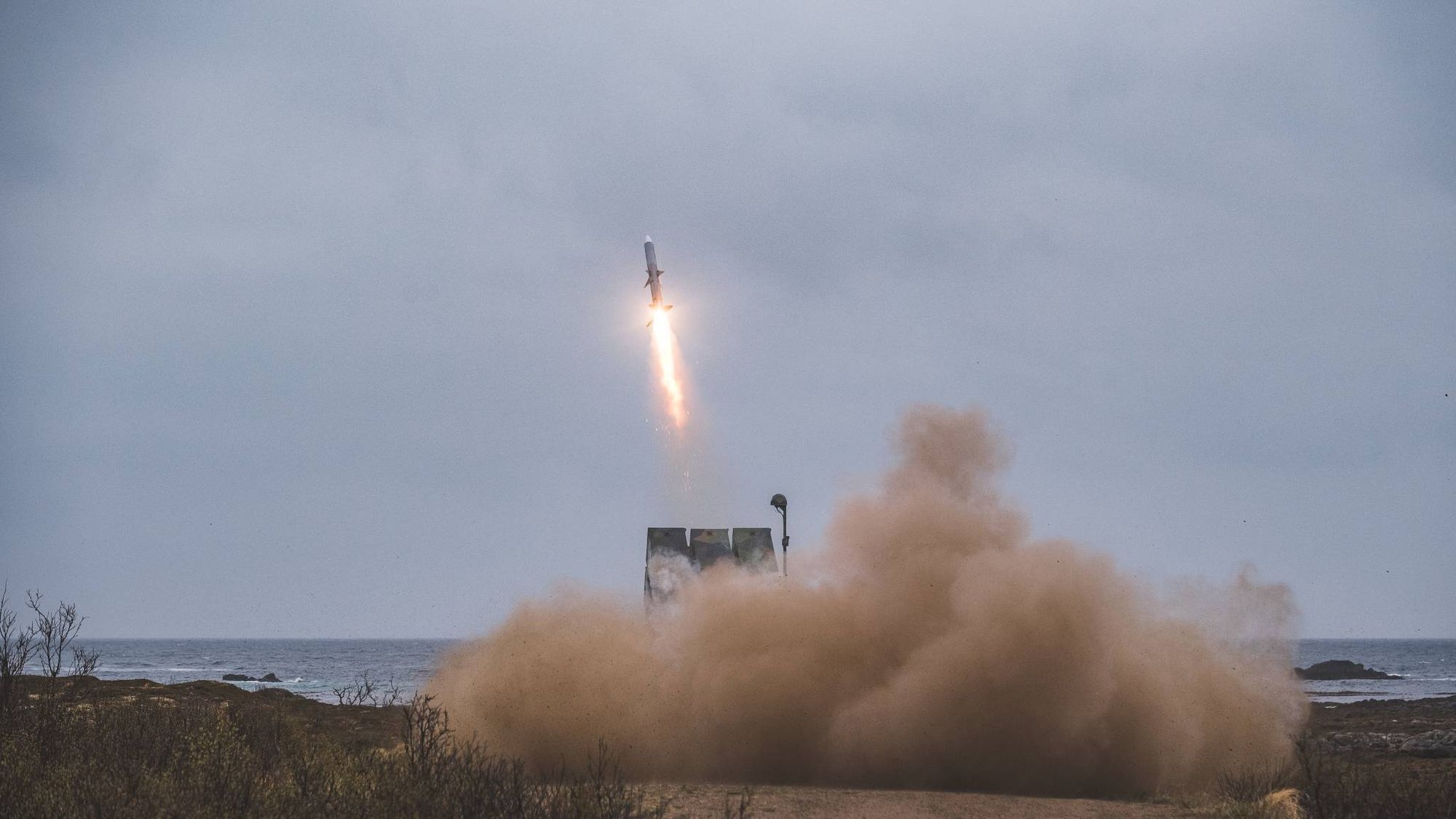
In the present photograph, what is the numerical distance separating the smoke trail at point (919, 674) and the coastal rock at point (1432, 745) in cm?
802

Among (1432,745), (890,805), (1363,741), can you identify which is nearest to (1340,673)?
(1363,741)

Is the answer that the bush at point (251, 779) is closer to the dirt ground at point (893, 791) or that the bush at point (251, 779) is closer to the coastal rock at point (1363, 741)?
the dirt ground at point (893, 791)

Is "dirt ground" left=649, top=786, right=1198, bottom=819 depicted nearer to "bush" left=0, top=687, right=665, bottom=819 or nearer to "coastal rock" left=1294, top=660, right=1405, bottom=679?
"bush" left=0, top=687, right=665, bottom=819

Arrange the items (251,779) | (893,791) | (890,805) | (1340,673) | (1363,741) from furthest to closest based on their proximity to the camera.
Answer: (1340,673), (1363,741), (893,791), (890,805), (251,779)

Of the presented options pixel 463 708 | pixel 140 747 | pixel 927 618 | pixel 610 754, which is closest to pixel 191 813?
pixel 140 747

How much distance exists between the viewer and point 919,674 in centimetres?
2192

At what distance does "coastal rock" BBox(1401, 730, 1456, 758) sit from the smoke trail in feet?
26.3

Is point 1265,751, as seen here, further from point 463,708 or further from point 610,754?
point 463,708

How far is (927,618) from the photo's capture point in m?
23.5

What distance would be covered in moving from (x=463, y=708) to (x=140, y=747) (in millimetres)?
6791

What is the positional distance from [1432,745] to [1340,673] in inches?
2937

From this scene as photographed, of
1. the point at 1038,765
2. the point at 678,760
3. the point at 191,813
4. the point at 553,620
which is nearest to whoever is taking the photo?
the point at 191,813

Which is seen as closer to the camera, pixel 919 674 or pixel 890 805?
pixel 890 805

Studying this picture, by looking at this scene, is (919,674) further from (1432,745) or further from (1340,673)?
(1340,673)
